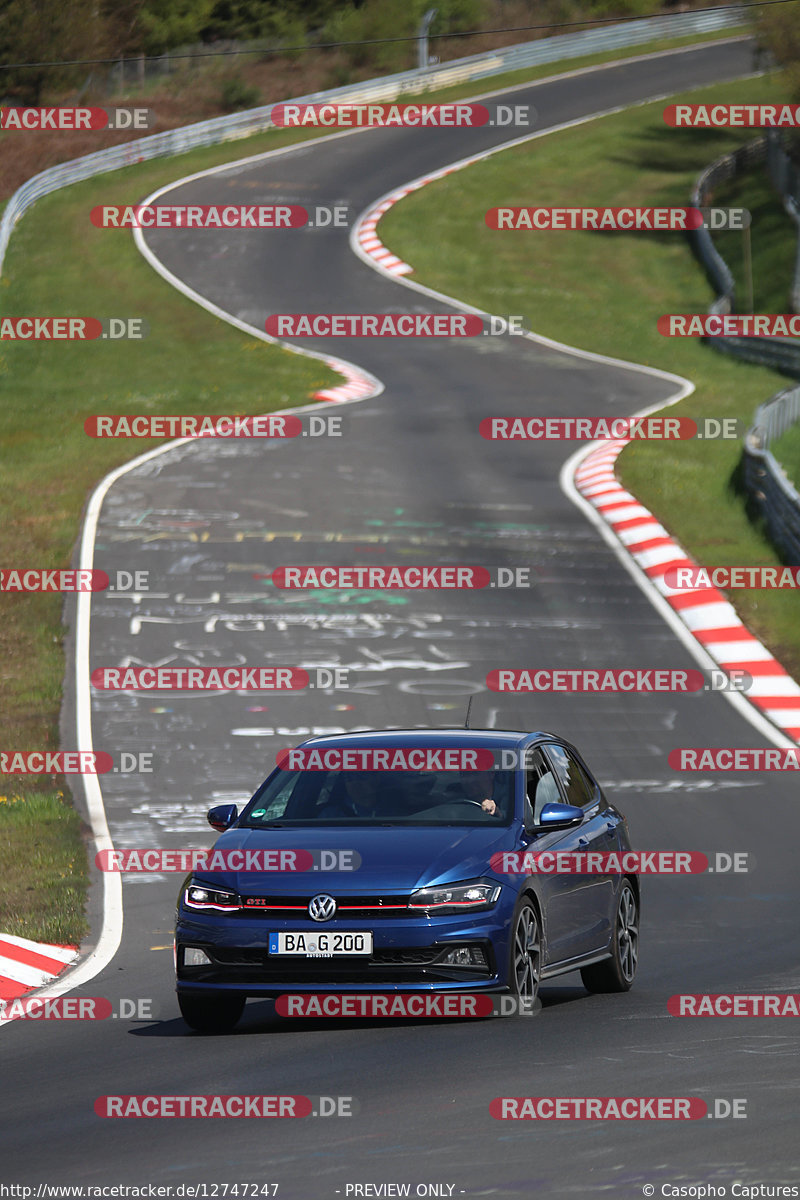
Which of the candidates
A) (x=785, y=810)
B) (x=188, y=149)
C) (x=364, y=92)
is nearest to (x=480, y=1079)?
(x=785, y=810)

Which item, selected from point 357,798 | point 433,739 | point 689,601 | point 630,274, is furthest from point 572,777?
point 630,274

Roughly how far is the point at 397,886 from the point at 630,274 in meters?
43.1

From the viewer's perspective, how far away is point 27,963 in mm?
11859

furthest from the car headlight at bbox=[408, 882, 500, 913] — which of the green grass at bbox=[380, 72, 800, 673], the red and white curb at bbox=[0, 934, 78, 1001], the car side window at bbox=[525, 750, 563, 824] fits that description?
the green grass at bbox=[380, 72, 800, 673]

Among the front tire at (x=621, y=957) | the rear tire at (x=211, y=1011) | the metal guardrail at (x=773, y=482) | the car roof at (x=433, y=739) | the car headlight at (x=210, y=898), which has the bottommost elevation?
the metal guardrail at (x=773, y=482)

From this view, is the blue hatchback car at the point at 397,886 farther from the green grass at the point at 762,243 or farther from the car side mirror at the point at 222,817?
the green grass at the point at 762,243

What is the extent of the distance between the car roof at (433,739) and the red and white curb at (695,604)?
873cm

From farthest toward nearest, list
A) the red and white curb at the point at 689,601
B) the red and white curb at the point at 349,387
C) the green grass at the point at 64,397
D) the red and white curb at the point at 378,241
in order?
the red and white curb at the point at 378,241 → the red and white curb at the point at 349,387 → the red and white curb at the point at 689,601 → the green grass at the point at 64,397

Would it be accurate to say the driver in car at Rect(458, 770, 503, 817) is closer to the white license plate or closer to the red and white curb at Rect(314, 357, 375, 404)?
the white license plate

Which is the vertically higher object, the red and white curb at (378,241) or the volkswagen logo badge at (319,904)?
the volkswagen logo badge at (319,904)

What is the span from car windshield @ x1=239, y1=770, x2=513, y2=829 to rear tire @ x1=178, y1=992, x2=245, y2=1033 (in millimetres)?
985

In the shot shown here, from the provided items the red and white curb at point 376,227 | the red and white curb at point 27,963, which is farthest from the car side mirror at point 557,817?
the red and white curb at point 376,227

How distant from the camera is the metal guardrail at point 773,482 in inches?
1009

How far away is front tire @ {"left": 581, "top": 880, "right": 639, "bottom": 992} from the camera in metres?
10.7
